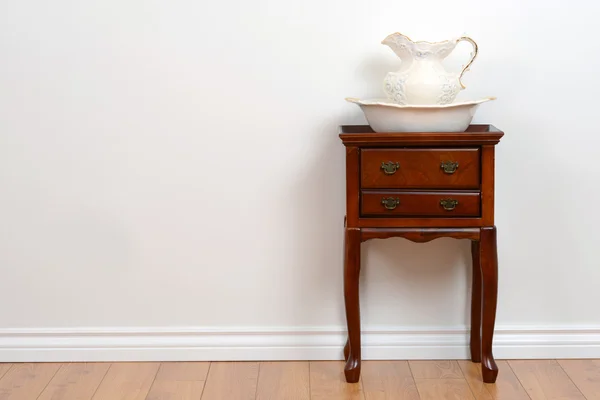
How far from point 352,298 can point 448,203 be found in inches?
16.6

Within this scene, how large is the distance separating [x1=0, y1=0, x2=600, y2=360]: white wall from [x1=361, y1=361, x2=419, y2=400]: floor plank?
0.14 m


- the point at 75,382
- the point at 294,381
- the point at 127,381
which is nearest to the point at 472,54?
the point at 294,381

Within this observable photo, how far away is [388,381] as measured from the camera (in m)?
2.72

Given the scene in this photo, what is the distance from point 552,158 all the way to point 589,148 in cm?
13

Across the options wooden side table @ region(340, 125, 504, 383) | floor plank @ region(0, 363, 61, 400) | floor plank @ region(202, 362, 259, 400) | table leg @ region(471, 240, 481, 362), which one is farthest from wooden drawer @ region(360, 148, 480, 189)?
floor plank @ region(0, 363, 61, 400)

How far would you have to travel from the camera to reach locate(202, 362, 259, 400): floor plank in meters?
2.63

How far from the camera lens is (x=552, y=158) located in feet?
9.28

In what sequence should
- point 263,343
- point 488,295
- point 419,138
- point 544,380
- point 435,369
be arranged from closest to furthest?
point 419,138 < point 488,295 < point 544,380 < point 435,369 < point 263,343

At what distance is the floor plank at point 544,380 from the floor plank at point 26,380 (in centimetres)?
156

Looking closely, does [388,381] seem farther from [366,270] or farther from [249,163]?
[249,163]

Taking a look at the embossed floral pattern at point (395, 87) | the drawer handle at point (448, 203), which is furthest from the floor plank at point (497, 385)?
the embossed floral pattern at point (395, 87)

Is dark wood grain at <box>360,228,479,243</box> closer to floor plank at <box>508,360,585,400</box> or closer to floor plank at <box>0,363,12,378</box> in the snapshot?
floor plank at <box>508,360,585,400</box>

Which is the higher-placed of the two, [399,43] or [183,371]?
[399,43]

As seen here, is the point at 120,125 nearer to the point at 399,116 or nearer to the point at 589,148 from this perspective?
the point at 399,116
